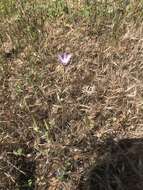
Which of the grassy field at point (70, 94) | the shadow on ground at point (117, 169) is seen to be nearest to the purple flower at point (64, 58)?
the grassy field at point (70, 94)

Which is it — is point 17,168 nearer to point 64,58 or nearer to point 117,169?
point 117,169

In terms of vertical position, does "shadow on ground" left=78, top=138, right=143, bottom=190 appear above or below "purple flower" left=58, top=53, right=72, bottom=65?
below

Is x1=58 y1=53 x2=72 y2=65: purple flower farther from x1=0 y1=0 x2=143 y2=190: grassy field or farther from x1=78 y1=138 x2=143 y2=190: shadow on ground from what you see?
x1=78 y1=138 x2=143 y2=190: shadow on ground

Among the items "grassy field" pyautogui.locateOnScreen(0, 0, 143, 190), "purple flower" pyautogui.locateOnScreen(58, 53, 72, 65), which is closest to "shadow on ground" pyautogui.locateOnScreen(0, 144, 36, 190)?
"grassy field" pyautogui.locateOnScreen(0, 0, 143, 190)

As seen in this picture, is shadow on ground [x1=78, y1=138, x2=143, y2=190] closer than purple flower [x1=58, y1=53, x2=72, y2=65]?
Yes

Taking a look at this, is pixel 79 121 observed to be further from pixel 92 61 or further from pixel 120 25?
pixel 120 25

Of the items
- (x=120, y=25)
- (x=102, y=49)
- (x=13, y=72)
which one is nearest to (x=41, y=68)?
(x=13, y=72)

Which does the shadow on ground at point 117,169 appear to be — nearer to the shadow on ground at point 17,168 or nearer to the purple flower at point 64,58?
the shadow on ground at point 17,168

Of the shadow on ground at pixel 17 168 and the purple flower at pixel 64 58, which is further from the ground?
the purple flower at pixel 64 58
